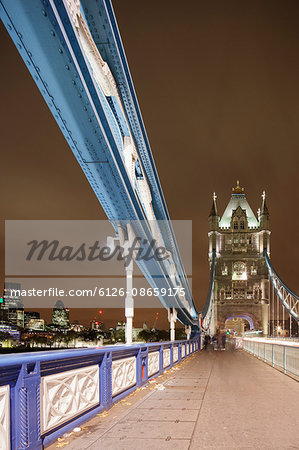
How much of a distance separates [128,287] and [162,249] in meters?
6.75

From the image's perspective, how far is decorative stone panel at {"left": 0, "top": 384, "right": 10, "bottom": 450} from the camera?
3965 mm

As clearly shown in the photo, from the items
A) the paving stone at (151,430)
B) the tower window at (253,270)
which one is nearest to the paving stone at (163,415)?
the paving stone at (151,430)

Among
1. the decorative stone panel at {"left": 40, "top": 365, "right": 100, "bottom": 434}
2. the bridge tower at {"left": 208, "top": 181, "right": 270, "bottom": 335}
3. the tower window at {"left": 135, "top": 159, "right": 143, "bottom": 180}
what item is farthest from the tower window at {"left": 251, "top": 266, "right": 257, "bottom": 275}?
the decorative stone panel at {"left": 40, "top": 365, "right": 100, "bottom": 434}

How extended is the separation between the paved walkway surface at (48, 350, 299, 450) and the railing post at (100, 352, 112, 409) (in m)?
0.18

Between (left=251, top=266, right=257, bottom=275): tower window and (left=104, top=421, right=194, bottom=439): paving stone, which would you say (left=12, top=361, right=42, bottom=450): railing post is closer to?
(left=104, top=421, right=194, bottom=439): paving stone

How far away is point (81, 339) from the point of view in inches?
6088

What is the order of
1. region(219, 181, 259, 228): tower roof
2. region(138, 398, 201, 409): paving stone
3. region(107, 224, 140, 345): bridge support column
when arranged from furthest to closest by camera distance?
region(219, 181, 259, 228): tower roof, region(107, 224, 140, 345): bridge support column, region(138, 398, 201, 409): paving stone

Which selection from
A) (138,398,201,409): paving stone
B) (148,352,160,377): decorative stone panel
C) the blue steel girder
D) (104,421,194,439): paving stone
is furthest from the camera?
(148,352,160,377): decorative stone panel

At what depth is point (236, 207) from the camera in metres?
116

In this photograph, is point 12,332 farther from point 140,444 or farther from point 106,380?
point 140,444

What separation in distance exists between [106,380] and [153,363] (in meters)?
5.39

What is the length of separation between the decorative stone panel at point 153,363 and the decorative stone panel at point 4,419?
771 cm

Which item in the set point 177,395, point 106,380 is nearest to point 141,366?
point 177,395

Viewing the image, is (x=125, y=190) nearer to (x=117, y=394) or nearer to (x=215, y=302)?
(x=117, y=394)
